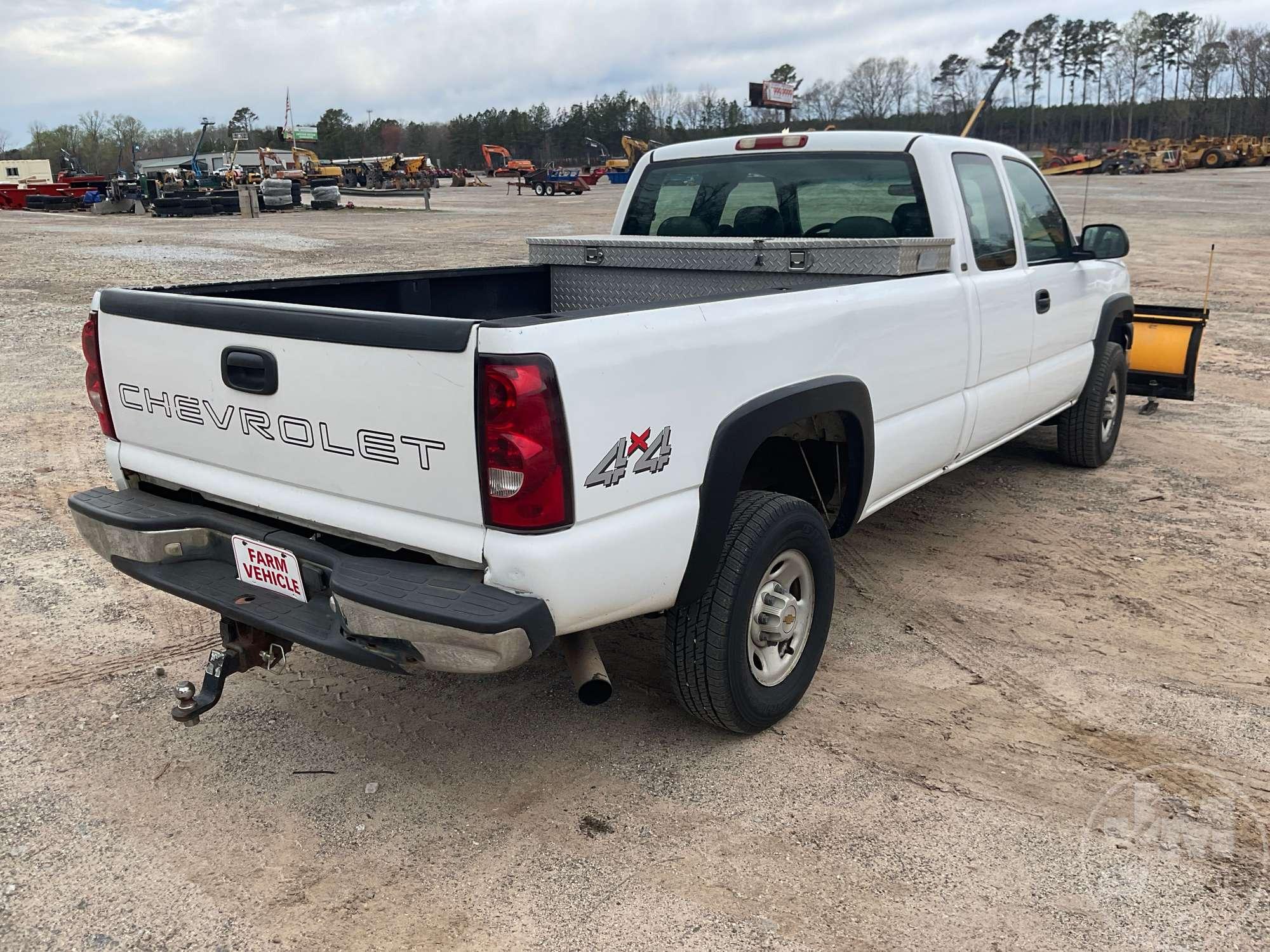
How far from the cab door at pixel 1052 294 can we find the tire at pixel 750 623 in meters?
2.31

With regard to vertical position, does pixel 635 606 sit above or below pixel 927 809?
above

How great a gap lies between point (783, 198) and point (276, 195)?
35.4 m

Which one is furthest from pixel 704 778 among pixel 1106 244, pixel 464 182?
pixel 464 182

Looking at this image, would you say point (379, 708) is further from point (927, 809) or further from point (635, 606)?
point (927, 809)

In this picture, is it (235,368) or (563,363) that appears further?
(235,368)

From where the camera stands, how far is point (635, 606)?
9.33 ft

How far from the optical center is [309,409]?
283 cm

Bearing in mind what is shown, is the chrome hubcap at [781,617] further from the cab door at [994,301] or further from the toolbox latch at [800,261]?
the toolbox latch at [800,261]

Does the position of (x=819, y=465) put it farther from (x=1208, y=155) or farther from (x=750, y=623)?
(x=1208, y=155)

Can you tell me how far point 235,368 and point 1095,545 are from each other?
4275 mm

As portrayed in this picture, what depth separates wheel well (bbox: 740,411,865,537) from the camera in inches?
147

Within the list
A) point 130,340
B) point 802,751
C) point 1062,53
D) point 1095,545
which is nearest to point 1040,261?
point 1095,545

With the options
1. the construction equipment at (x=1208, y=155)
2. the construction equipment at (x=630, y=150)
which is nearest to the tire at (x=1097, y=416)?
the construction equipment at (x=630, y=150)

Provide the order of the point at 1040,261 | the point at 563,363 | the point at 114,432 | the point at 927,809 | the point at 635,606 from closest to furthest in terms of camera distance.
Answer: the point at 563,363
the point at 635,606
the point at 927,809
the point at 114,432
the point at 1040,261
